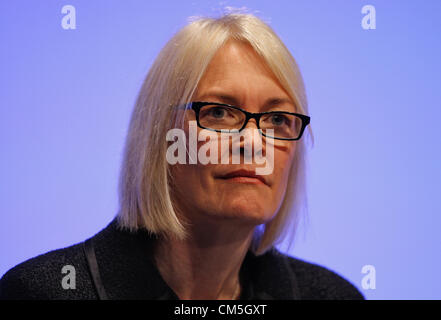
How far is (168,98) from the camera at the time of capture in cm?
112

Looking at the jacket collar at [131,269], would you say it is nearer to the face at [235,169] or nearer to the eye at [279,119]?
the face at [235,169]

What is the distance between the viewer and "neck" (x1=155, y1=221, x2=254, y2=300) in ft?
3.74

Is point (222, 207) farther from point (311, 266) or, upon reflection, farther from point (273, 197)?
point (311, 266)

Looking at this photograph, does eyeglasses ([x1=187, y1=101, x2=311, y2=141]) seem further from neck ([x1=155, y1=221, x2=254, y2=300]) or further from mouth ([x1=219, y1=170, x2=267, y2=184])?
neck ([x1=155, y1=221, x2=254, y2=300])

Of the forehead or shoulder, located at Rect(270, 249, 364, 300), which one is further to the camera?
shoulder, located at Rect(270, 249, 364, 300)

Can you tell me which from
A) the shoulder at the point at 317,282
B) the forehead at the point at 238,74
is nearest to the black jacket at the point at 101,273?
the shoulder at the point at 317,282

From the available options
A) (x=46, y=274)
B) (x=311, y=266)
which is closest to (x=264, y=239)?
(x=311, y=266)

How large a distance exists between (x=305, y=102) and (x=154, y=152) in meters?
0.37

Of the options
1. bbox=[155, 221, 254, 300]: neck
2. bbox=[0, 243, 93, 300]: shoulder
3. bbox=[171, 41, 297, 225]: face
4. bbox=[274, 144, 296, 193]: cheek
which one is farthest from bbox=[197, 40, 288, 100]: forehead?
bbox=[0, 243, 93, 300]: shoulder

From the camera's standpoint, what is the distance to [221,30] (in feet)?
3.71

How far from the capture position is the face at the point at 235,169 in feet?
3.48

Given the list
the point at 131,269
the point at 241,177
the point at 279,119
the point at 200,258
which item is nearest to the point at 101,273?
the point at 131,269

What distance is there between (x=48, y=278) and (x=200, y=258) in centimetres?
32
